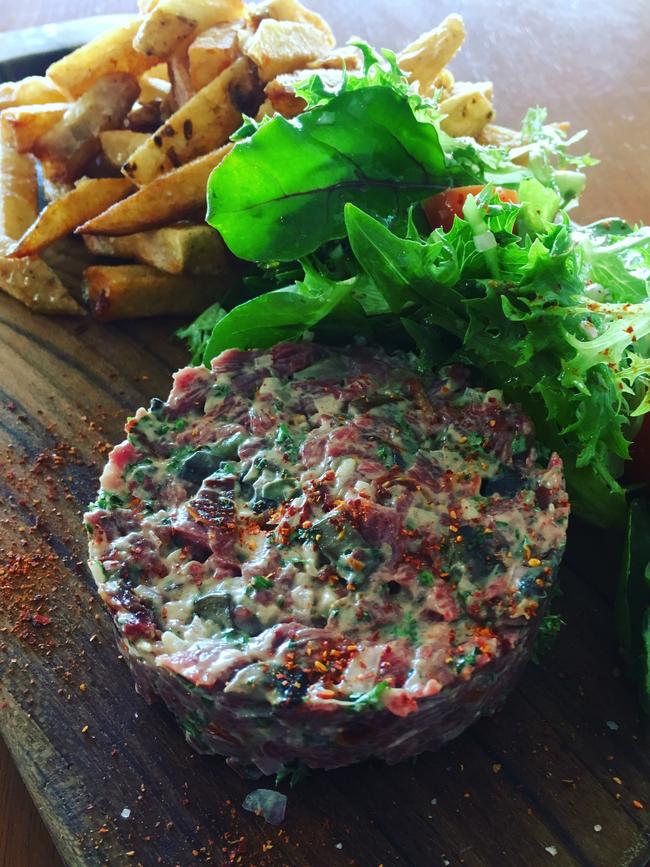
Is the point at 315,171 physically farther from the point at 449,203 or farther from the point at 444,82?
the point at 444,82

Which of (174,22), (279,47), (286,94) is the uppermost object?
(174,22)

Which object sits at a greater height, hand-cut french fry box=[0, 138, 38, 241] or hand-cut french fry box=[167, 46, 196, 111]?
hand-cut french fry box=[167, 46, 196, 111]

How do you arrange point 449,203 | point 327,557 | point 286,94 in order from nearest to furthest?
point 327,557, point 449,203, point 286,94

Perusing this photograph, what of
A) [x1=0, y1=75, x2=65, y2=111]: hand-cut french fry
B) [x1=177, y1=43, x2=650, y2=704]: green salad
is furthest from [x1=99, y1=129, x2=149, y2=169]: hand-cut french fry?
Result: [x1=177, y1=43, x2=650, y2=704]: green salad

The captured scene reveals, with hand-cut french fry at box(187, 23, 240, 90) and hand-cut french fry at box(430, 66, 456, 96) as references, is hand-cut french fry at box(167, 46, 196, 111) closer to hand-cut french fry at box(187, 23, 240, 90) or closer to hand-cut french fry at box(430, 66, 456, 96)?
hand-cut french fry at box(187, 23, 240, 90)

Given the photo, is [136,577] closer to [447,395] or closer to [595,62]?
[447,395]

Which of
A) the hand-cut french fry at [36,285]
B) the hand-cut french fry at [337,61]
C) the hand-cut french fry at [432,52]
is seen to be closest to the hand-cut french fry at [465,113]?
the hand-cut french fry at [432,52]

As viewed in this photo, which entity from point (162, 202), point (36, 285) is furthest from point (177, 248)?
point (36, 285)
